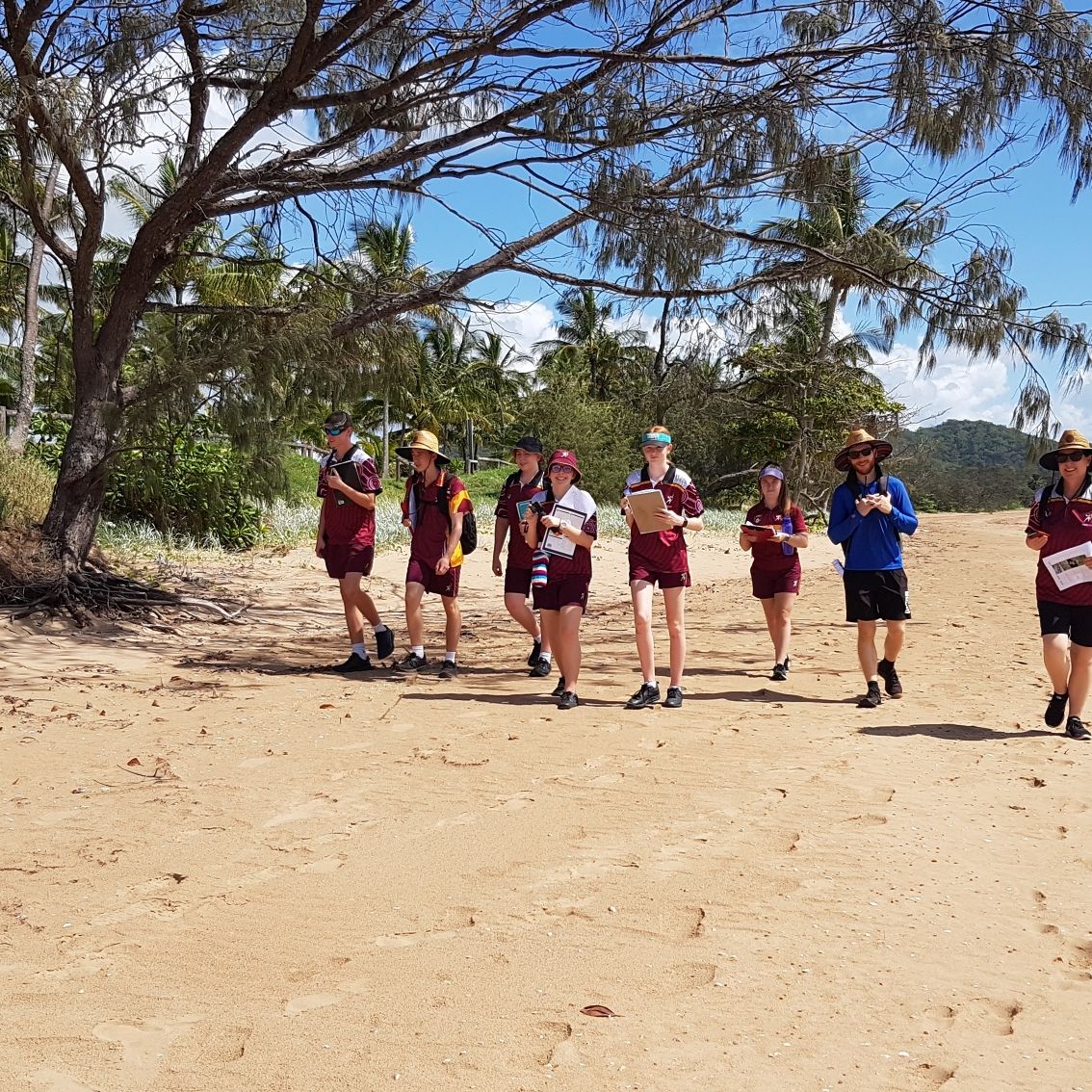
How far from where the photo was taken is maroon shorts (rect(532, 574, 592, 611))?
23.9ft

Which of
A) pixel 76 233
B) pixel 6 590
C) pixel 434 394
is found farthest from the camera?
pixel 434 394

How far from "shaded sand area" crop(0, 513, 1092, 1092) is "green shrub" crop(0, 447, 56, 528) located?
4.09m

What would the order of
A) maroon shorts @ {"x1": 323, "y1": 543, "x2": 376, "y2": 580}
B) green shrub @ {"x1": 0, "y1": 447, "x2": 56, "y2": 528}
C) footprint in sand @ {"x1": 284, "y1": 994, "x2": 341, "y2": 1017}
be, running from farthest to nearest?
green shrub @ {"x1": 0, "y1": 447, "x2": 56, "y2": 528} → maroon shorts @ {"x1": 323, "y1": 543, "x2": 376, "y2": 580} → footprint in sand @ {"x1": 284, "y1": 994, "x2": 341, "y2": 1017}

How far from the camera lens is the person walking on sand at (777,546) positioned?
816cm

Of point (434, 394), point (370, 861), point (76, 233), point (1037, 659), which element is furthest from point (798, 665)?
point (434, 394)

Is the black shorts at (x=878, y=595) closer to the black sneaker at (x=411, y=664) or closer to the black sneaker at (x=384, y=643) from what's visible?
the black sneaker at (x=411, y=664)

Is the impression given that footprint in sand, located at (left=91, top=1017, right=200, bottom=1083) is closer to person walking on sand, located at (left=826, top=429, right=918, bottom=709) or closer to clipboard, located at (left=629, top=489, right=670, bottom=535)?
clipboard, located at (left=629, top=489, right=670, bottom=535)

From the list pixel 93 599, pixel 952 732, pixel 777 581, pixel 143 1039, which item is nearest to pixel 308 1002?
pixel 143 1039

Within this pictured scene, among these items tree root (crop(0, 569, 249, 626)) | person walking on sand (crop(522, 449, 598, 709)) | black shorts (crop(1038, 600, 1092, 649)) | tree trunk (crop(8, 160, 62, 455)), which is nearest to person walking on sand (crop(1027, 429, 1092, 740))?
black shorts (crop(1038, 600, 1092, 649))

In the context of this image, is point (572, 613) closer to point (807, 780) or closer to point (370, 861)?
point (807, 780)

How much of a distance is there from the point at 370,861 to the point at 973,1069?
2.36 meters

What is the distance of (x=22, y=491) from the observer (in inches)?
484

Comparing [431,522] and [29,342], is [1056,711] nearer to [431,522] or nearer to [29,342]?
[431,522]

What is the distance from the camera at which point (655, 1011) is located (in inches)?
128
